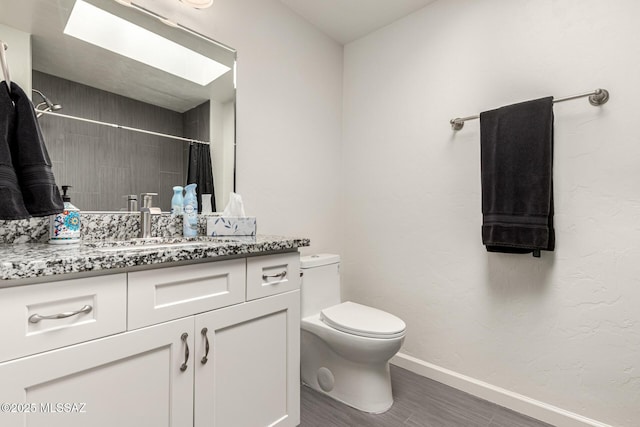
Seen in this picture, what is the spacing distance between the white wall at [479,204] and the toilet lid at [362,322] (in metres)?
0.46

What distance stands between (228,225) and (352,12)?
5.43 ft

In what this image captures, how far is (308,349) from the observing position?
192 cm

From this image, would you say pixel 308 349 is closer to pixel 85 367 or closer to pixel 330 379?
pixel 330 379

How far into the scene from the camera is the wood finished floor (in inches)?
62.5

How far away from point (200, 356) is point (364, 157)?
1746 mm

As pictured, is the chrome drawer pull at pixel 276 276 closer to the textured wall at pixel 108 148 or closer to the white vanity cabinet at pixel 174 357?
the white vanity cabinet at pixel 174 357

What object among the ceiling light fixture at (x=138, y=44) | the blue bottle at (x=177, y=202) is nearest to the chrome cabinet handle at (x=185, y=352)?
the blue bottle at (x=177, y=202)

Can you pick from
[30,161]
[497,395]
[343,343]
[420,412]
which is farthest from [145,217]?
[497,395]

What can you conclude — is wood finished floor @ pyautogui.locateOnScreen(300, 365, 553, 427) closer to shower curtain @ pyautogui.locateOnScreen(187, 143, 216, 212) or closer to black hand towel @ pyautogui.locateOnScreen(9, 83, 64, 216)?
shower curtain @ pyautogui.locateOnScreen(187, 143, 216, 212)

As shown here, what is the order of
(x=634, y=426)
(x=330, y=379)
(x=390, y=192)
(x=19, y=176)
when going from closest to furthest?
(x=19, y=176)
(x=634, y=426)
(x=330, y=379)
(x=390, y=192)

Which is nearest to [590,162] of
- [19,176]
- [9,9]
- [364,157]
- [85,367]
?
[364,157]

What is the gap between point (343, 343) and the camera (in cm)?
165

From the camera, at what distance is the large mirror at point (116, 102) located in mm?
1263

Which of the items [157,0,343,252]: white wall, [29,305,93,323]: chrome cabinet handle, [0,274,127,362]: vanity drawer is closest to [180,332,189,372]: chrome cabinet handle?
[0,274,127,362]: vanity drawer
